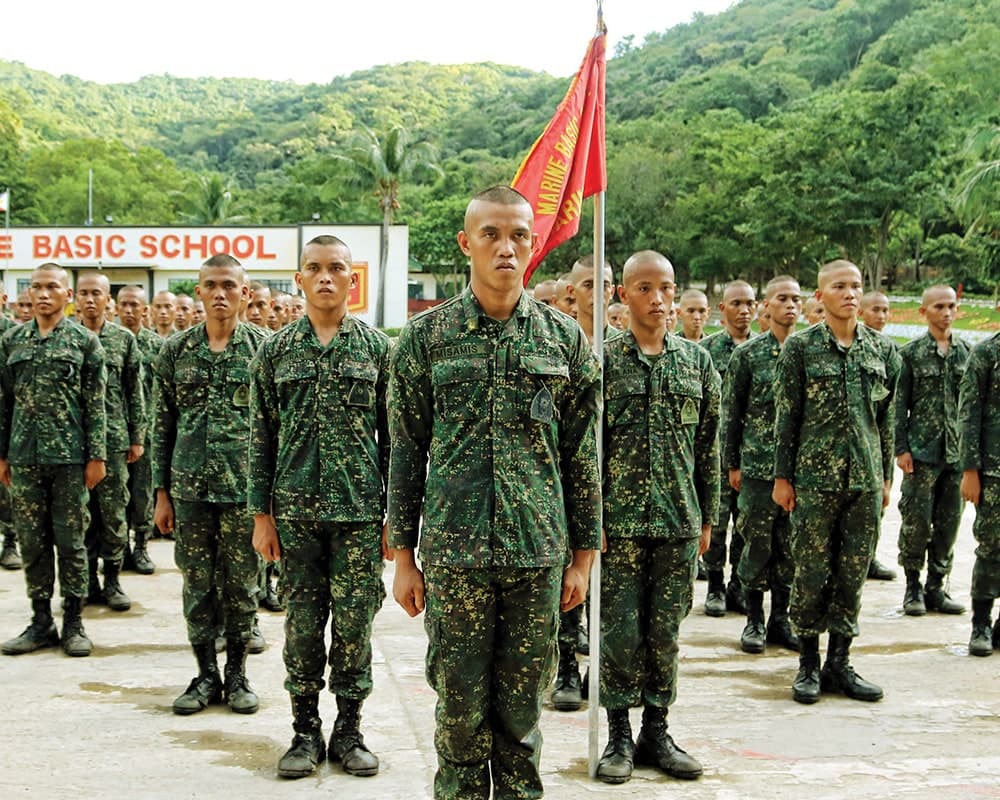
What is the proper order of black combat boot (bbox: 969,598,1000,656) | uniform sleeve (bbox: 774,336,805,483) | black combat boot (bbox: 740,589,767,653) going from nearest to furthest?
uniform sleeve (bbox: 774,336,805,483) < black combat boot (bbox: 969,598,1000,656) < black combat boot (bbox: 740,589,767,653)

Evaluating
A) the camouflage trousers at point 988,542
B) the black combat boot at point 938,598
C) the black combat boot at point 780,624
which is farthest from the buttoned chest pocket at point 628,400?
the black combat boot at point 938,598

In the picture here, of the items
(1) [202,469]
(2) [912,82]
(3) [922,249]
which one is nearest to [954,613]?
(1) [202,469]

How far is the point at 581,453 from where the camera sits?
3627 millimetres

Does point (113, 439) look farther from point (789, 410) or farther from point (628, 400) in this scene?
point (789, 410)

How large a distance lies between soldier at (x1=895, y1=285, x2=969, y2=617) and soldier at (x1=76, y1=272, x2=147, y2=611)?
5.60 m

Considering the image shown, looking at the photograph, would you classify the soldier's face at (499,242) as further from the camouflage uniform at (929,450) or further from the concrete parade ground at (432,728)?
the camouflage uniform at (929,450)

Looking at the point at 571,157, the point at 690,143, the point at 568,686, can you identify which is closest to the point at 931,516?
the point at 568,686

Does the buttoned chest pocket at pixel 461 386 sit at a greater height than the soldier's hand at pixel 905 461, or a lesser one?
greater

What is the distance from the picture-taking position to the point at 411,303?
2628 inches

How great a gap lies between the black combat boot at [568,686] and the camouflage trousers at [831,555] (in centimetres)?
121

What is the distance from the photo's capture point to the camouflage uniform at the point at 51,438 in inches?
252

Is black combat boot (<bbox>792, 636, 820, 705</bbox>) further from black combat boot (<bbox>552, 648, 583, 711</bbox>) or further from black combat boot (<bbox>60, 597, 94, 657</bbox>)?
black combat boot (<bbox>60, 597, 94, 657</bbox>)

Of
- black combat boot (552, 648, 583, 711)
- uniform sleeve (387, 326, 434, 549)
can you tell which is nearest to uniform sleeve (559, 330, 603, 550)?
uniform sleeve (387, 326, 434, 549)

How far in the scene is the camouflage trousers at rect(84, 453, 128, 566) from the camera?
7.79 metres
